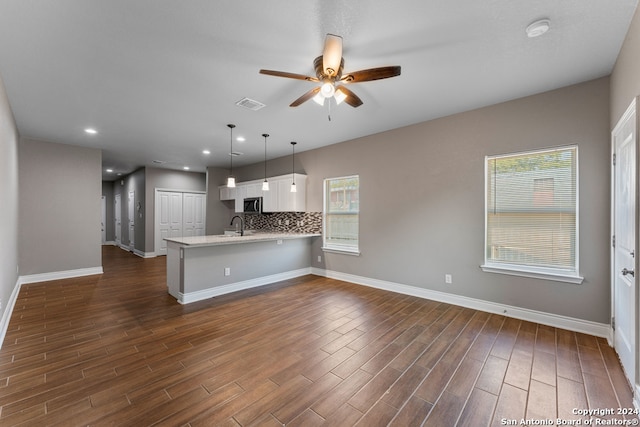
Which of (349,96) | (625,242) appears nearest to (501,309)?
(625,242)

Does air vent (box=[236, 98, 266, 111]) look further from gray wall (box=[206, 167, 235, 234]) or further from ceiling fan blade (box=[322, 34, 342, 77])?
gray wall (box=[206, 167, 235, 234])

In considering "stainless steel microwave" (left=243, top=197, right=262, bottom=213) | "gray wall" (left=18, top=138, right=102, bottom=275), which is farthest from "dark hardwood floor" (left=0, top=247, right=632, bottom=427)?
"stainless steel microwave" (left=243, top=197, right=262, bottom=213)

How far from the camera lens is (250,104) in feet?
11.5

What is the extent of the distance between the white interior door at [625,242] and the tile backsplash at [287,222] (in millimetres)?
4232

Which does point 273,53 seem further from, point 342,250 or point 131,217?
point 131,217

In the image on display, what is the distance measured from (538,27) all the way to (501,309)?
3.08 metres

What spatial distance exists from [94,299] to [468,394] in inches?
196

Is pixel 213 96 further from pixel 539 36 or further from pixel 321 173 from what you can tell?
pixel 539 36

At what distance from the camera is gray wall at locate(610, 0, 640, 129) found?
196 cm

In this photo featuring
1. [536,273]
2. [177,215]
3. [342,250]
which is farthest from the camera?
[177,215]

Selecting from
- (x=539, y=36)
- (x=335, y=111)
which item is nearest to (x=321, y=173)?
(x=335, y=111)

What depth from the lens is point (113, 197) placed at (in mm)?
10781

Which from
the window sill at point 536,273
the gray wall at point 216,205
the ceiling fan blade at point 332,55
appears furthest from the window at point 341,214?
the gray wall at point 216,205

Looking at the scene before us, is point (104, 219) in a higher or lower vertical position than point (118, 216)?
lower
